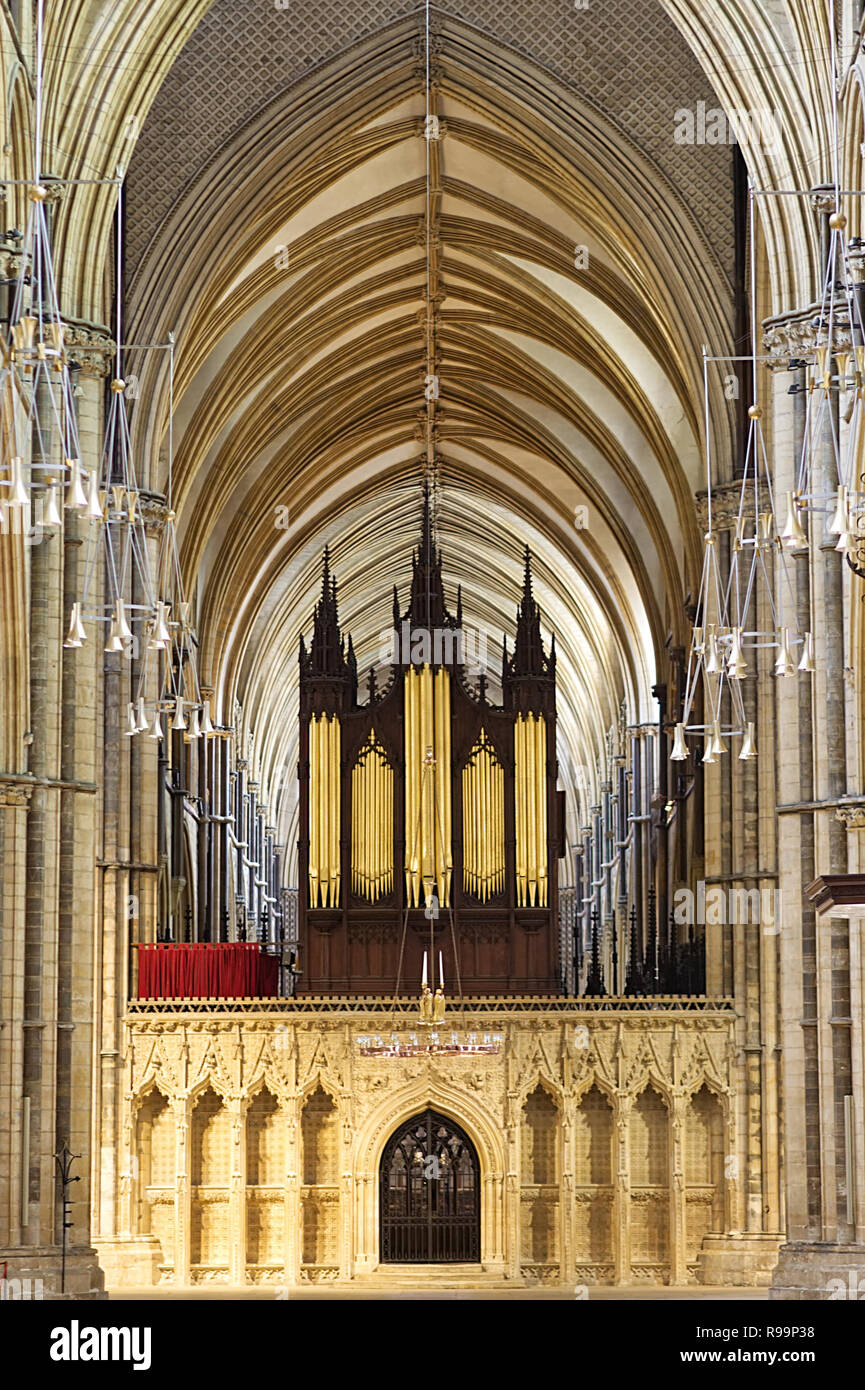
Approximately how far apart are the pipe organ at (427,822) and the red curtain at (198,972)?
9.09 ft

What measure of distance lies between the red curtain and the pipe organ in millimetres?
2771

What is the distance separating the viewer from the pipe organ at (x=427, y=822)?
3195 centimetres

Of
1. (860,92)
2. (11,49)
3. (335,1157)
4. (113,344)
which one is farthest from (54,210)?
(335,1157)

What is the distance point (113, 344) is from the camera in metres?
23.0

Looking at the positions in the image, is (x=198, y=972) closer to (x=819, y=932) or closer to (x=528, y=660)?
(x=528, y=660)

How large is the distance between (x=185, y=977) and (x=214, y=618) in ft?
45.6

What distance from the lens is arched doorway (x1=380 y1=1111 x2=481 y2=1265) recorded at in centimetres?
2820

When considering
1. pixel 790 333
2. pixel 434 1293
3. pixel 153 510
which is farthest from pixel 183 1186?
pixel 790 333

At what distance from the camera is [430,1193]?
28.4m

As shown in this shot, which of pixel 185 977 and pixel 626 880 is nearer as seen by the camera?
pixel 185 977

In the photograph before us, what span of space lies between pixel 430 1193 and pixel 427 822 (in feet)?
19.9

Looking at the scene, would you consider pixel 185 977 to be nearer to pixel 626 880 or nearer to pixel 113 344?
pixel 113 344

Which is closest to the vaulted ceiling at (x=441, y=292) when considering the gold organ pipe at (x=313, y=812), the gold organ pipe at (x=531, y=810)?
the gold organ pipe at (x=531, y=810)
